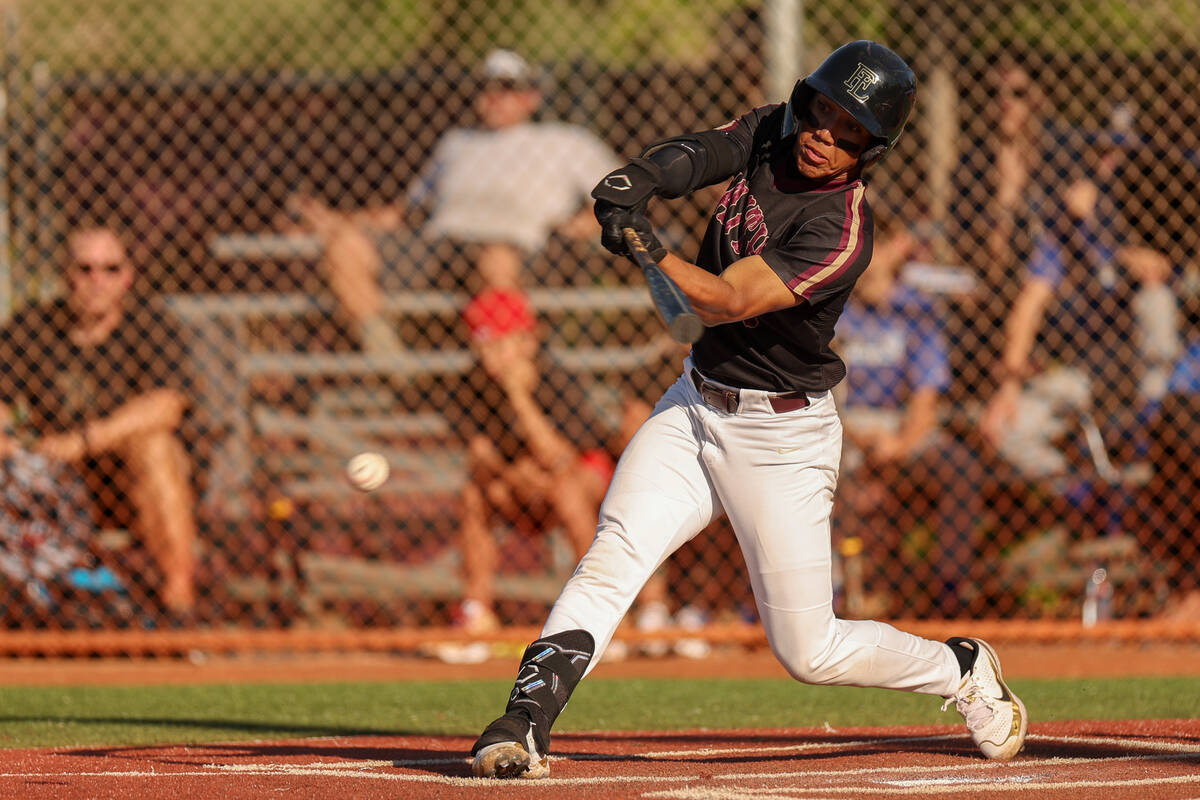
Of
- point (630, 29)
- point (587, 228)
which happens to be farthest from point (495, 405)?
point (630, 29)

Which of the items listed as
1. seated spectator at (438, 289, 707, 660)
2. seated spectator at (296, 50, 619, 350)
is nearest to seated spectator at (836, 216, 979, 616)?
seated spectator at (438, 289, 707, 660)

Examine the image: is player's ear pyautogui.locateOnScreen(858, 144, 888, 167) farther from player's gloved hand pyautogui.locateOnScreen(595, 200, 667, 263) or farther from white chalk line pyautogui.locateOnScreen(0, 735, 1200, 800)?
white chalk line pyautogui.locateOnScreen(0, 735, 1200, 800)

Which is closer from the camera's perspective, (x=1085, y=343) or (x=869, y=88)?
→ (x=869, y=88)

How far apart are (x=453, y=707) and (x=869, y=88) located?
9.05ft

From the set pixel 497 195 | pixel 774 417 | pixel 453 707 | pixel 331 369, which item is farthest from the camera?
pixel 331 369

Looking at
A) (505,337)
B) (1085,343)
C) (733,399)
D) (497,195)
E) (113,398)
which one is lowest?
(733,399)

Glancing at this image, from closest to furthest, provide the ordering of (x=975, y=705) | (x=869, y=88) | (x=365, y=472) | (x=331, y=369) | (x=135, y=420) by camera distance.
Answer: (x=869, y=88) → (x=975, y=705) → (x=365, y=472) → (x=135, y=420) → (x=331, y=369)

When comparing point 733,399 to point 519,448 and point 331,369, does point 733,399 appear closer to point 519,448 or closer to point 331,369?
point 519,448

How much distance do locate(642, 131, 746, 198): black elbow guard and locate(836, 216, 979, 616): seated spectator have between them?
3.28 m

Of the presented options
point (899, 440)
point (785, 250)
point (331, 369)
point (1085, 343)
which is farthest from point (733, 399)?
point (331, 369)

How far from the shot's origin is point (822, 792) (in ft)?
10.7

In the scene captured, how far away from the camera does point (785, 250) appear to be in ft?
11.4

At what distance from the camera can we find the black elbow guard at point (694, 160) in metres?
3.56

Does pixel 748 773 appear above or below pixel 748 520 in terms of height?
below
